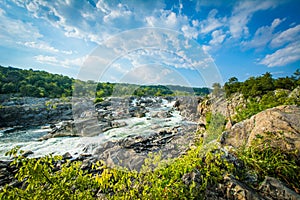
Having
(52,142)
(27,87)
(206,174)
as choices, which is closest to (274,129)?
(206,174)

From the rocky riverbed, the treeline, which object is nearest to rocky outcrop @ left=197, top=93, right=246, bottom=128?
the treeline

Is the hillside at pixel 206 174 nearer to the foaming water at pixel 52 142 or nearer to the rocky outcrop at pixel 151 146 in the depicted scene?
the rocky outcrop at pixel 151 146

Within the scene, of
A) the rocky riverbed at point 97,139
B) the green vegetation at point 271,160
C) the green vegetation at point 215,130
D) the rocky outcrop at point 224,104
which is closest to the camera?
the green vegetation at point 271,160

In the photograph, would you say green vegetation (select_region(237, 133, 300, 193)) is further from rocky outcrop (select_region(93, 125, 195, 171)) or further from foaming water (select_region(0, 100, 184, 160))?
foaming water (select_region(0, 100, 184, 160))

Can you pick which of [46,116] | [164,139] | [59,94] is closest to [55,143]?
[164,139]

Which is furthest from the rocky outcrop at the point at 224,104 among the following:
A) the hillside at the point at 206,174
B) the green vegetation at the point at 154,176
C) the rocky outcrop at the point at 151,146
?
the green vegetation at the point at 154,176

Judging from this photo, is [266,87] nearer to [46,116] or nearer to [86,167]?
[86,167]

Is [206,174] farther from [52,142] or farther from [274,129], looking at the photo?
[52,142]

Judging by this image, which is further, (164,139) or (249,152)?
(164,139)

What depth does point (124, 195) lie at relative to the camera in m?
1.85

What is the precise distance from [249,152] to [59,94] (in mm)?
39096

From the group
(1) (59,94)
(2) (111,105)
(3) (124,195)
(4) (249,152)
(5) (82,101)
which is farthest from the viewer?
(1) (59,94)

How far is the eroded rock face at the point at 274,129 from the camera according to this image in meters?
2.71

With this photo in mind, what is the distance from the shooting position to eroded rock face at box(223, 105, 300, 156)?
2.71 meters
